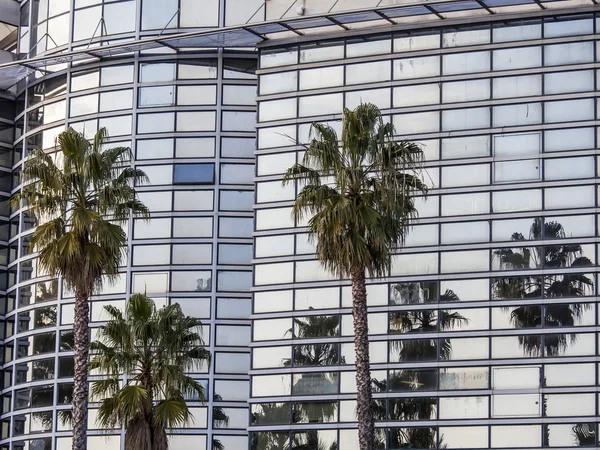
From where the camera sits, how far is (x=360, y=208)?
43.5m

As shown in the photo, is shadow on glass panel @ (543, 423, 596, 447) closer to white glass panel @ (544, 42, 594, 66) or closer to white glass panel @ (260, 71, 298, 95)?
white glass panel @ (544, 42, 594, 66)

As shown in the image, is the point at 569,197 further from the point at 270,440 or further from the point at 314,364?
the point at 270,440

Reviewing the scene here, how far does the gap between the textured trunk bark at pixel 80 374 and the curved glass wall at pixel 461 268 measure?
907cm

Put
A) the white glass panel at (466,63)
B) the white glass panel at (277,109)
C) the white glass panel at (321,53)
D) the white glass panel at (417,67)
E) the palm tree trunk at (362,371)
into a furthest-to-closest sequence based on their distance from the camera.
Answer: the white glass panel at (277,109) → the white glass panel at (321,53) → the white glass panel at (417,67) → the white glass panel at (466,63) → the palm tree trunk at (362,371)

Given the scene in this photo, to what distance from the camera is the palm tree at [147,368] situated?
45531mm

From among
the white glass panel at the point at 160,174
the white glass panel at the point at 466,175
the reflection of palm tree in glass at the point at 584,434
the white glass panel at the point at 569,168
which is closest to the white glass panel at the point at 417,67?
the white glass panel at the point at 466,175

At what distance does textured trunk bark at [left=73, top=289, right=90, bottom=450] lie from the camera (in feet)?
149

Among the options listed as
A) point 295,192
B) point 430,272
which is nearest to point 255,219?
point 295,192

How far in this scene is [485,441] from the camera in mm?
49531

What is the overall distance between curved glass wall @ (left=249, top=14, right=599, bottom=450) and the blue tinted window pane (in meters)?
3.75

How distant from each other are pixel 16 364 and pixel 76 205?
16.2 metres

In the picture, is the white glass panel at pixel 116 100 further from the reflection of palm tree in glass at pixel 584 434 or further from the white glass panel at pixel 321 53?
the reflection of palm tree in glass at pixel 584 434

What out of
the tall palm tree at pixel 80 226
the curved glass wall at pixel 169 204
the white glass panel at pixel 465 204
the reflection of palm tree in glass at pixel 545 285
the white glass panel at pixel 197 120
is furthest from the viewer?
the white glass panel at pixel 197 120

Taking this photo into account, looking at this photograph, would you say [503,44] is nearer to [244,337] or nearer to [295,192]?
[295,192]
